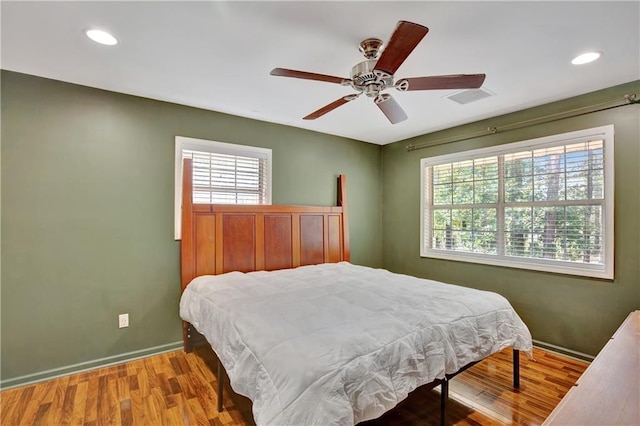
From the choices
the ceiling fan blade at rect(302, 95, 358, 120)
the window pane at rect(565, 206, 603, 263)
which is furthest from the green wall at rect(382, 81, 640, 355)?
the ceiling fan blade at rect(302, 95, 358, 120)

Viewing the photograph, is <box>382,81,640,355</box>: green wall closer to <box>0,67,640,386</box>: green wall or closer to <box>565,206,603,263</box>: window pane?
<box>0,67,640,386</box>: green wall

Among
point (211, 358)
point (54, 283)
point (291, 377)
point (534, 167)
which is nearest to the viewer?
point (291, 377)

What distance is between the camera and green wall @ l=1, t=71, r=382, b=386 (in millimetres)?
2436

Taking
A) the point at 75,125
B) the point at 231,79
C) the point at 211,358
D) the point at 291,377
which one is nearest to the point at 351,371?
the point at 291,377

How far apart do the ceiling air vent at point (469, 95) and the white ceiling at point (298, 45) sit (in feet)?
0.32

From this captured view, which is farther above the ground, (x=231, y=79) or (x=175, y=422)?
(x=231, y=79)

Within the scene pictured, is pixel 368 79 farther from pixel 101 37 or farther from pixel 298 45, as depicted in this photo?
pixel 101 37

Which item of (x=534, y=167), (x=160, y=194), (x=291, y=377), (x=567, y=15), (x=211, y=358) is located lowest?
(x=211, y=358)

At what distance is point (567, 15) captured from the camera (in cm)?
173

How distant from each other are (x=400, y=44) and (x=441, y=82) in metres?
0.54

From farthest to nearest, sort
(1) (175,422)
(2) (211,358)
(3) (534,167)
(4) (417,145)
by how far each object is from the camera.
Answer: (4) (417,145) < (3) (534,167) < (2) (211,358) < (1) (175,422)

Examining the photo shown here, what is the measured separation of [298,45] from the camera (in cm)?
205

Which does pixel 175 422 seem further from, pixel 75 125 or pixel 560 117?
pixel 560 117

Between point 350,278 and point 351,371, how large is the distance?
64.1 inches
